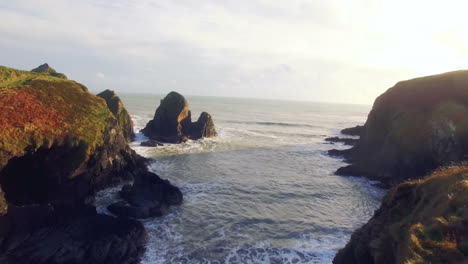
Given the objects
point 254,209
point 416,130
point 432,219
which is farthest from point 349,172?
point 432,219

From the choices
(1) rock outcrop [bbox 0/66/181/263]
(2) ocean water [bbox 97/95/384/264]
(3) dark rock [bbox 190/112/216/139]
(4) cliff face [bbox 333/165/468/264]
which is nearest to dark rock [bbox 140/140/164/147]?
(2) ocean water [bbox 97/95/384/264]

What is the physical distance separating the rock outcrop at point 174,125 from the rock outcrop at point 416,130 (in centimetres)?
3886

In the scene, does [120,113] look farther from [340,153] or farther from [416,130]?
[416,130]

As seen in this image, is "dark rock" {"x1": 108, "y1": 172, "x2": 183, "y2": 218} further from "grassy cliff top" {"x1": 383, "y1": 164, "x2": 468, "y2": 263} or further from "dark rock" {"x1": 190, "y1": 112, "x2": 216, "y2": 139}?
"dark rock" {"x1": 190, "y1": 112, "x2": 216, "y2": 139}

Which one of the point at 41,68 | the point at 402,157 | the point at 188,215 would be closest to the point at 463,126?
the point at 402,157

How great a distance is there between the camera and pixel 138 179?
33938 millimetres

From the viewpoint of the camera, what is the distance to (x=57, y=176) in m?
28.4

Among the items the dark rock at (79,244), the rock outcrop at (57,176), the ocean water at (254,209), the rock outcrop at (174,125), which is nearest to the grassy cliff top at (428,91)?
the ocean water at (254,209)

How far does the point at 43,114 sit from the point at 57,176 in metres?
7.45

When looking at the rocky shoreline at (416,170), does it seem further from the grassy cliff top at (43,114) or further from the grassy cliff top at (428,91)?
the grassy cliff top at (43,114)

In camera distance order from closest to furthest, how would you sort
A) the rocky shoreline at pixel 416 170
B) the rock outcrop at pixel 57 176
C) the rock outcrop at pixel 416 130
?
the rocky shoreline at pixel 416 170 < the rock outcrop at pixel 57 176 < the rock outcrop at pixel 416 130

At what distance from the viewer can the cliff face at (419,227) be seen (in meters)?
10.8

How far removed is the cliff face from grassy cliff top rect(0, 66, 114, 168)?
27.8m

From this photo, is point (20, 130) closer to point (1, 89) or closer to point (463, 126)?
point (1, 89)
